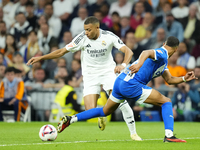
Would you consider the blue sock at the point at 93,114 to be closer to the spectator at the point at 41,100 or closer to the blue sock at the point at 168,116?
the blue sock at the point at 168,116

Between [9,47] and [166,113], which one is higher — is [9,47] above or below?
above

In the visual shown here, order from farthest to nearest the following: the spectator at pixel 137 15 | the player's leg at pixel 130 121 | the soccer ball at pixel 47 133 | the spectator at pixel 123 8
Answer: the spectator at pixel 123 8 → the spectator at pixel 137 15 → the player's leg at pixel 130 121 → the soccer ball at pixel 47 133

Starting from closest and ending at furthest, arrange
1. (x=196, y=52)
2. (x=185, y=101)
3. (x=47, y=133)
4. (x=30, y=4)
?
(x=47, y=133), (x=185, y=101), (x=196, y=52), (x=30, y=4)

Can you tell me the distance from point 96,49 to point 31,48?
8.52 meters

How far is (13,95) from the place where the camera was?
508 inches

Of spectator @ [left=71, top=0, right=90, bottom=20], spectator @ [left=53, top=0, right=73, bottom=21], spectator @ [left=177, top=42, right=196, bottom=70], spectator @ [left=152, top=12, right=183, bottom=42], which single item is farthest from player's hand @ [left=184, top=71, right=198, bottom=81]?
spectator @ [left=53, top=0, right=73, bottom=21]

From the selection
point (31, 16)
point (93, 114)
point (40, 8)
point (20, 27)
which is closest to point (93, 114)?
point (93, 114)

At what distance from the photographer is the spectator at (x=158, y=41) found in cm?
1372

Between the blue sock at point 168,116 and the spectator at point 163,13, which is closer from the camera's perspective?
the blue sock at point 168,116

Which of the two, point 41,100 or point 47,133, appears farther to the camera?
point 41,100

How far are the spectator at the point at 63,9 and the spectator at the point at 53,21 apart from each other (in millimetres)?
209

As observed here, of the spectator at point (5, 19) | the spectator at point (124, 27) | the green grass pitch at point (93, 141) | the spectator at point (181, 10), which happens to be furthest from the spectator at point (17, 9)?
the green grass pitch at point (93, 141)

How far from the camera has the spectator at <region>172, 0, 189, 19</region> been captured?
1415 cm

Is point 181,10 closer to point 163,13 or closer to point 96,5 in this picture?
point 163,13
